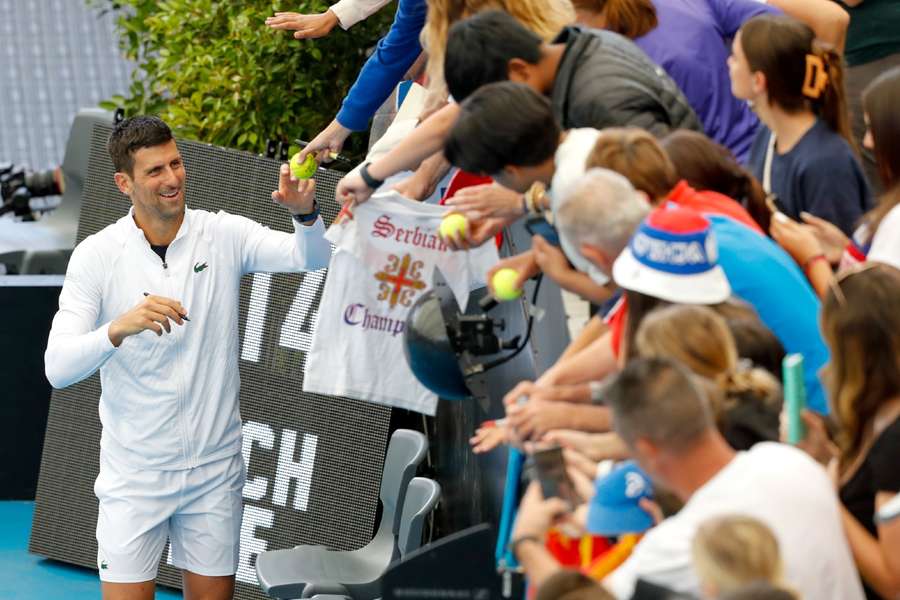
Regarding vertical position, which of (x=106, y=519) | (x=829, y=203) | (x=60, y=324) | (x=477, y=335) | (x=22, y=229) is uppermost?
(x=829, y=203)

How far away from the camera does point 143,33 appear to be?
28.7 feet

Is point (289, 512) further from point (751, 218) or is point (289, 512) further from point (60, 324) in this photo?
point (751, 218)

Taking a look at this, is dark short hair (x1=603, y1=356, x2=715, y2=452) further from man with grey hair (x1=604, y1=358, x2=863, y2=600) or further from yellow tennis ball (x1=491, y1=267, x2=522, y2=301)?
yellow tennis ball (x1=491, y1=267, x2=522, y2=301)

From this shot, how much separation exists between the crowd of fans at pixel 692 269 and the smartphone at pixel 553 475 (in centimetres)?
3

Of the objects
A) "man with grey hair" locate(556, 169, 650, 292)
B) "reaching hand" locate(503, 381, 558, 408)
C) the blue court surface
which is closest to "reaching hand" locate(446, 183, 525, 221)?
"reaching hand" locate(503, 381, 558, 408)

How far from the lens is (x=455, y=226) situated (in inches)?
169

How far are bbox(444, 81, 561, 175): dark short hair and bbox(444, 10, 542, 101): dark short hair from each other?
23cm

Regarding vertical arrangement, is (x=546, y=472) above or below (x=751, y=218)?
below

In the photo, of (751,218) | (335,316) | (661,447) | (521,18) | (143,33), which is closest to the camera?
(661,447)

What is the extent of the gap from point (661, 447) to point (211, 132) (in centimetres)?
575

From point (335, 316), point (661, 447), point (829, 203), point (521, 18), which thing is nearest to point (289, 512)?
point (335, 316)

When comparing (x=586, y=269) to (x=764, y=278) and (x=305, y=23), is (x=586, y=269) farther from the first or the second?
(x=305, y=23)

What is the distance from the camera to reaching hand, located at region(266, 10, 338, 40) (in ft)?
19.5

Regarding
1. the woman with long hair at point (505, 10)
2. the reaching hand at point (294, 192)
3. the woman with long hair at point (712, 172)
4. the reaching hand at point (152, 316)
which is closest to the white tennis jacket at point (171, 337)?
the reaching hand at point (294, 192)
